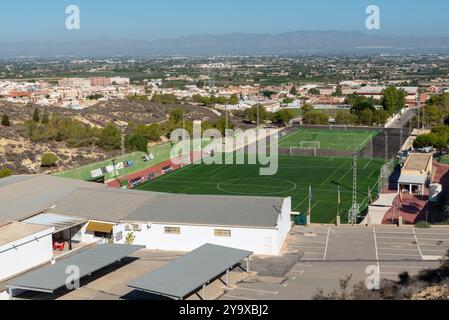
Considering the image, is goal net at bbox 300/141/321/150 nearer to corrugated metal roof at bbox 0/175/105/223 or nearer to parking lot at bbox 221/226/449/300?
parking lot at bbox 221/226/449/300

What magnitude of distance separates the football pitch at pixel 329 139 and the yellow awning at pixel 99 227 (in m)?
34.9

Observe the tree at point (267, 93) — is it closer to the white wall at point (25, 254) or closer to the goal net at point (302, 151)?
the goal net at point (302, 151)

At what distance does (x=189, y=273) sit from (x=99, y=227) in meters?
7.49

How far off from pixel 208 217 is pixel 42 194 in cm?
805

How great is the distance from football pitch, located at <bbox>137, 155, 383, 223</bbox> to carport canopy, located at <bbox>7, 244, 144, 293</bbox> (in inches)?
503

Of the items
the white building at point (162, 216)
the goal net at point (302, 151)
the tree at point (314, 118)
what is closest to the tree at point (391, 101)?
the tree at point (314, 118)

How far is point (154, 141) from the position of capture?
190 feet

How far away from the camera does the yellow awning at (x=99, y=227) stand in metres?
22.0

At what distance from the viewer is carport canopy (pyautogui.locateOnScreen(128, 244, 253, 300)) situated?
1463cm

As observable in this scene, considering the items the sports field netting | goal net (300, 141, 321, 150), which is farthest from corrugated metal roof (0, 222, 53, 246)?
goal net (300, 141, 321, 150)

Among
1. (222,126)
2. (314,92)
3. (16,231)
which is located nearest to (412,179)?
(16,231)

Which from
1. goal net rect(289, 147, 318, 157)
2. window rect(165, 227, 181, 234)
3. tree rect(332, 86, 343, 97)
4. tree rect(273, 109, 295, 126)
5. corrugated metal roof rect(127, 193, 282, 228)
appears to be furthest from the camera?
tree rect(332, 86, 343, 97)

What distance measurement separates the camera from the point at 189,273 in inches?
623
